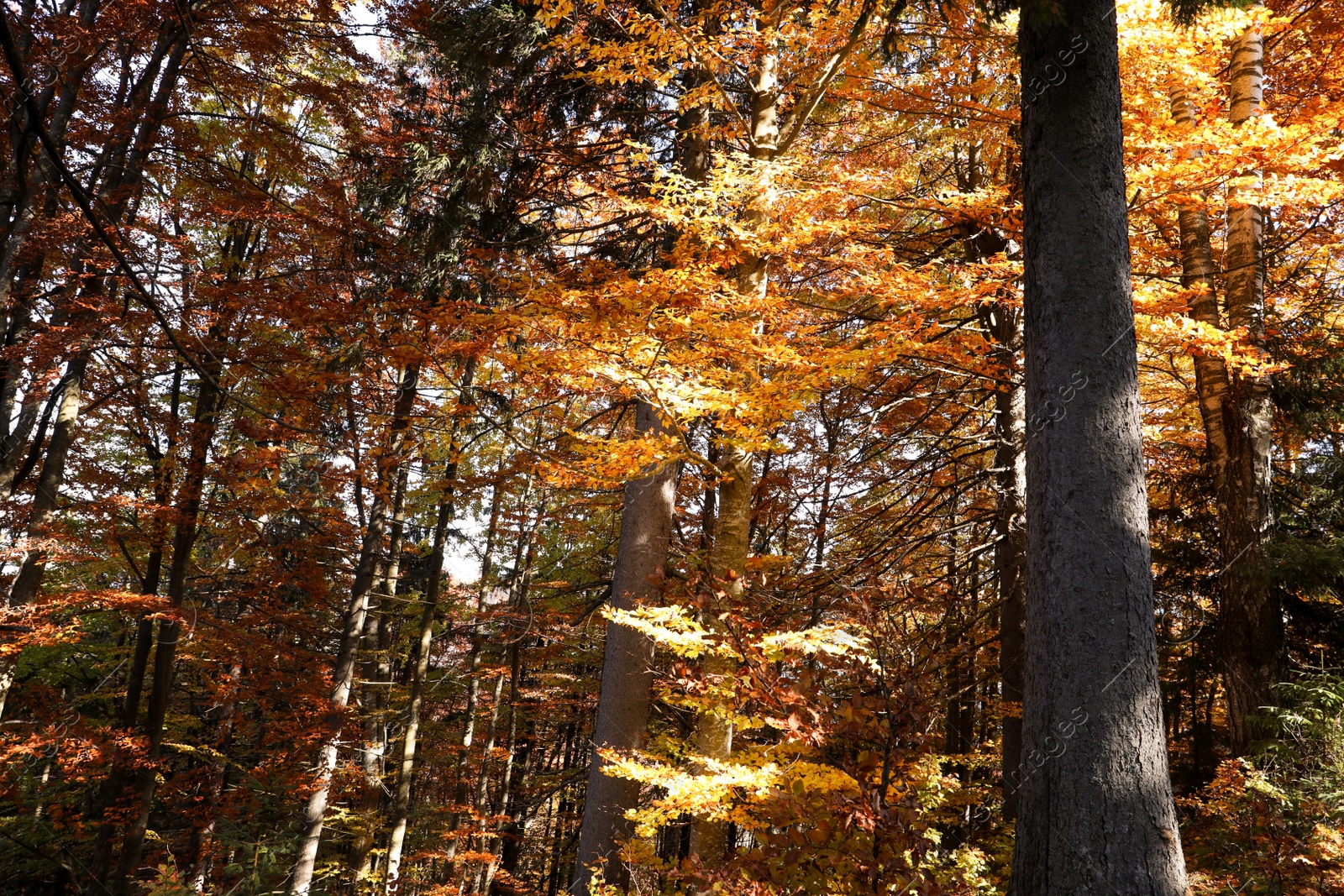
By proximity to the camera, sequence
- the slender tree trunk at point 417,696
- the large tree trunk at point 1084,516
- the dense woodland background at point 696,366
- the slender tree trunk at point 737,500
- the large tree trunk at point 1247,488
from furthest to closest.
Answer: the slender tree trunk at point 417,696 < the large tree trunk at point 1247,488 < the slender tree trunk at point 737,500 < the dense woodland background at point 696,366 < the large tree trunk at point 1084,516

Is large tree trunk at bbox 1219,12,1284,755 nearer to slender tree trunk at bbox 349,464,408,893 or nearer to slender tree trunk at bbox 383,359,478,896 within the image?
slender tree trunk at bbox 383,359,478,896

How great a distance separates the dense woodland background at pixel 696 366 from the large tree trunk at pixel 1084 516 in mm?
230

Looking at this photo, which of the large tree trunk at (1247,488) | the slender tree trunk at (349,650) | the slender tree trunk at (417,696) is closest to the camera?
the large tree trunk at (1247,488)

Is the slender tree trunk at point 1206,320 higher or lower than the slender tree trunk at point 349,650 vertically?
higher

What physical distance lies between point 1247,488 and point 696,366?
6226 millimetres

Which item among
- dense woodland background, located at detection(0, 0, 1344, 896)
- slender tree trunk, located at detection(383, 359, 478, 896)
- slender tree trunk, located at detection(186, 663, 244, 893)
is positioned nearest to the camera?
dense woodland background, located at detection(0, 0, 1344, 896)

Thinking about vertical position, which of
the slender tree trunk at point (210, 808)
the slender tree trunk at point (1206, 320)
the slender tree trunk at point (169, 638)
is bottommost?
the slender tree trunk at point (210, 808)

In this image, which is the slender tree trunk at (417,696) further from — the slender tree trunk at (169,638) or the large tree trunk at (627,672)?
the large tree trunk at (627,672)

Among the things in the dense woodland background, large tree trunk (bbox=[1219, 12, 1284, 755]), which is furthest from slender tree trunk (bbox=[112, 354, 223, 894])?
large tree trunk (bbox=[1219, 12, 1284, 755])

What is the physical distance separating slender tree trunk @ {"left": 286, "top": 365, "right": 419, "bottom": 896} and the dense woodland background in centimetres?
6

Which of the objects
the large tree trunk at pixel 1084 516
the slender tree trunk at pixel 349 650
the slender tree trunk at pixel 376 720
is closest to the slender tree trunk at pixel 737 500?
the large tree trunk at pixel 1084 516

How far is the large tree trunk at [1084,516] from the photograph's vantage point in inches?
116

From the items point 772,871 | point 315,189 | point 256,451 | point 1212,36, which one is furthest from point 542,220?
point 772,871

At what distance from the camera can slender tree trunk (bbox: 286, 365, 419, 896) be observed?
9203mm
